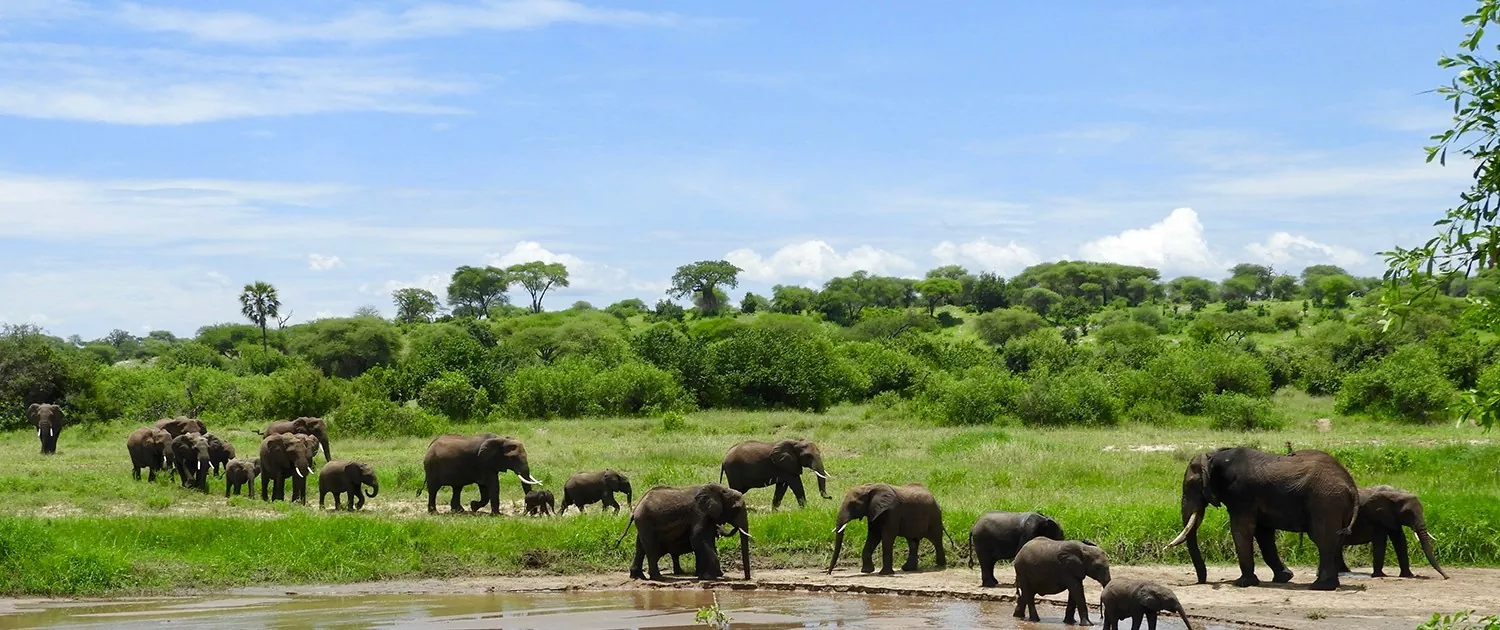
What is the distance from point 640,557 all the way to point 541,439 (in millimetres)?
21072

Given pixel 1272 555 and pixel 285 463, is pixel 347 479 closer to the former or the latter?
pixel 285 463

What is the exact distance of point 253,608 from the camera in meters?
15.7

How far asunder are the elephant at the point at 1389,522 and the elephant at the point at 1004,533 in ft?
11.5

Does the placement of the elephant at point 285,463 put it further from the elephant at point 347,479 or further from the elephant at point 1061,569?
the elephant at point 1061,569

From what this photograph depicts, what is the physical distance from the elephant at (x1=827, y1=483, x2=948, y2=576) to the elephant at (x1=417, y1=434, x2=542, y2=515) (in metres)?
7.36

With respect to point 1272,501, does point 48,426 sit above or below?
above

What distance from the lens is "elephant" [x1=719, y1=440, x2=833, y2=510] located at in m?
22.6

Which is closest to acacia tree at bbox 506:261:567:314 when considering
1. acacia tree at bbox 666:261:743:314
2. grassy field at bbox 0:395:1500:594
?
acacia tree at bbox 666:261:743:314

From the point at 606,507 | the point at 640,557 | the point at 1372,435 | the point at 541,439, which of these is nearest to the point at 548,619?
the point at 640,557

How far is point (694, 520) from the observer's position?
1714cm

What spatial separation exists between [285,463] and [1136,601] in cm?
1624

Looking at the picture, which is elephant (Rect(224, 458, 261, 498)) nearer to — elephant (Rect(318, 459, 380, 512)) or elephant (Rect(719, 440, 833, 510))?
elephant (Rect(318, 459, 380, 512))

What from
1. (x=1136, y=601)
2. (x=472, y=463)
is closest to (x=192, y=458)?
(x=472, y=463)

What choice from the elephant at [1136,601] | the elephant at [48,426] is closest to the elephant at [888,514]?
the elephant at [1136,601]
